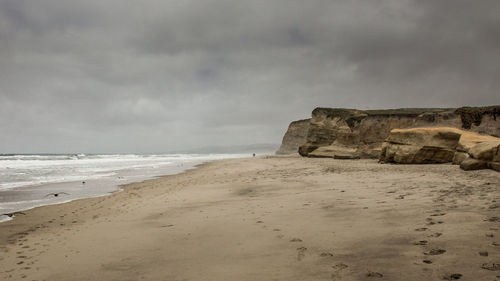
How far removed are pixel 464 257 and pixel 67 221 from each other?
352 inches

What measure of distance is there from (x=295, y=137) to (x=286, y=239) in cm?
7106

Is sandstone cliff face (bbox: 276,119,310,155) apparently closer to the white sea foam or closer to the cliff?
the cliff

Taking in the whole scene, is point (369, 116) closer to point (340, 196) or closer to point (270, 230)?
point (340, 196)

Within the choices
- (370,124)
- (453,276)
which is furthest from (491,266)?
(370,124)

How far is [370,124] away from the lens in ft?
101

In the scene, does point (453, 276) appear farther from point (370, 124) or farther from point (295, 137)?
point (295, 137)

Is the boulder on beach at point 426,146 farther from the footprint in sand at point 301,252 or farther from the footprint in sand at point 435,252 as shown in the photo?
the footprint in sand at point 301,252

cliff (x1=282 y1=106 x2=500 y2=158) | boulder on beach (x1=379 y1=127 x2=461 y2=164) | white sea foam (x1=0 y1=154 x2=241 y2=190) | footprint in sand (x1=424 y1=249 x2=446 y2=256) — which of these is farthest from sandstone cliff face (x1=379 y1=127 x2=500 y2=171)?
white sea foam (x1=0 y1=154 x2=241 y2=190)

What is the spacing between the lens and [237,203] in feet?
27.9

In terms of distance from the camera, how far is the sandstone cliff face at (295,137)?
72.8 metres

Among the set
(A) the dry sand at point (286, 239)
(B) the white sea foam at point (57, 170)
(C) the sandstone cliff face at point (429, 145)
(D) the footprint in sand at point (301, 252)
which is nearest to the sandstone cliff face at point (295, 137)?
(B) the white sea foam at point (57, 170)

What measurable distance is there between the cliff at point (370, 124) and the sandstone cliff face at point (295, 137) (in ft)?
108

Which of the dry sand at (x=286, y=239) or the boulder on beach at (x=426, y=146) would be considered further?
the boulder on beach at (x=426, y=146)

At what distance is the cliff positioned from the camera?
20836 mm
